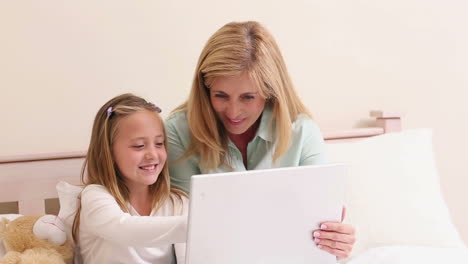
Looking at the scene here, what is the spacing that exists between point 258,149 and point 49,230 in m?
0.56

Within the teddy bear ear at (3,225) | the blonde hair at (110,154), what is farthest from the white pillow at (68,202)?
the teddy bear ear at (3,225)

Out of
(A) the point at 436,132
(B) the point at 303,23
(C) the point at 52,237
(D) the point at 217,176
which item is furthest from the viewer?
(A) the point at 436,132

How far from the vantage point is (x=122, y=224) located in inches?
47.6

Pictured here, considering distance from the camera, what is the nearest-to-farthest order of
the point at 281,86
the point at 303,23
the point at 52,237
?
1. the point at 52,237
2. the point at 281,86
3. the point at 303,23

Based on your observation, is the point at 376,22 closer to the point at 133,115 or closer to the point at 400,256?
the point at 400,256

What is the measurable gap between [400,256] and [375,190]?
0.88 ft

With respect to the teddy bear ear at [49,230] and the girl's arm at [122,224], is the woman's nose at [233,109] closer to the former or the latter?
the girl's arm at [122,224]

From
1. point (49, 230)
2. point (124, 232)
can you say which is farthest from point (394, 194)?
point (49, 230)

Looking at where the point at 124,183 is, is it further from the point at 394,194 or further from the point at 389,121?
the point at 389,121

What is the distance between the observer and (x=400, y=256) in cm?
146

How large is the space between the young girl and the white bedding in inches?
18.9

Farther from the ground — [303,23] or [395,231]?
[303,23]

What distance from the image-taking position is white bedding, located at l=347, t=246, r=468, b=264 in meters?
1.45

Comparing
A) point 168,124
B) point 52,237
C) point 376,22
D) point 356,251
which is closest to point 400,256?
point 356,251
